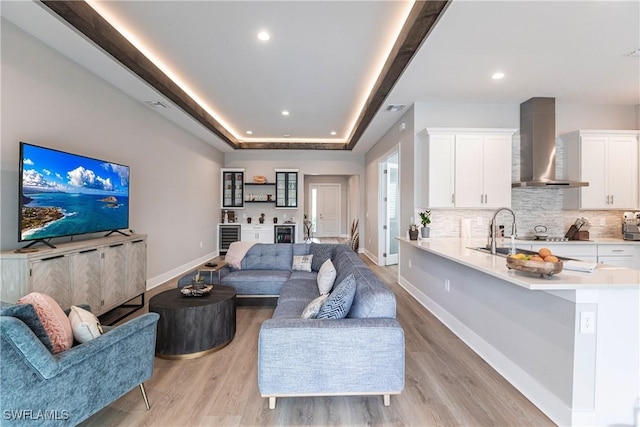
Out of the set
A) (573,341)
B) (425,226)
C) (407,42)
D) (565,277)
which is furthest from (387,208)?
(573,341)

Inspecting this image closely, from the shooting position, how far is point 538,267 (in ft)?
5.73

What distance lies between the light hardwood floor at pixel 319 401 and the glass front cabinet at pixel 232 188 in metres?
5.25

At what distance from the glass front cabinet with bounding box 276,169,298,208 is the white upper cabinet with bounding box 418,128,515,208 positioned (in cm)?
422

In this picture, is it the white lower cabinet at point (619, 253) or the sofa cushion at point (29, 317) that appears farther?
the white lower cabinet at point (619, 253)

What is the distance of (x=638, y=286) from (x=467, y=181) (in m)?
2.38

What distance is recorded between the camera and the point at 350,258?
300cm

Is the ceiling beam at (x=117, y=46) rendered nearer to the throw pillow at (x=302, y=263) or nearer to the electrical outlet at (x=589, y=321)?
the throw pillow at (x=302, y=263)

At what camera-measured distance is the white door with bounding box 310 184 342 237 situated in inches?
458

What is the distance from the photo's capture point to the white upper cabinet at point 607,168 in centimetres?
390

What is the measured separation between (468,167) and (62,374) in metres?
4.33

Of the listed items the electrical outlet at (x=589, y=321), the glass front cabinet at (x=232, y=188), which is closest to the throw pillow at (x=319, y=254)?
the electrical outlet at (x=589, y=321)

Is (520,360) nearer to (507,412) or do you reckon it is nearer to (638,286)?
(507,412)

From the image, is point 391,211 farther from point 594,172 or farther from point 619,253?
point 619,253

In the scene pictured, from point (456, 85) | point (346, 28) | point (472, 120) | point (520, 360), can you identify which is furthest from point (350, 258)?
point (472, 120)
